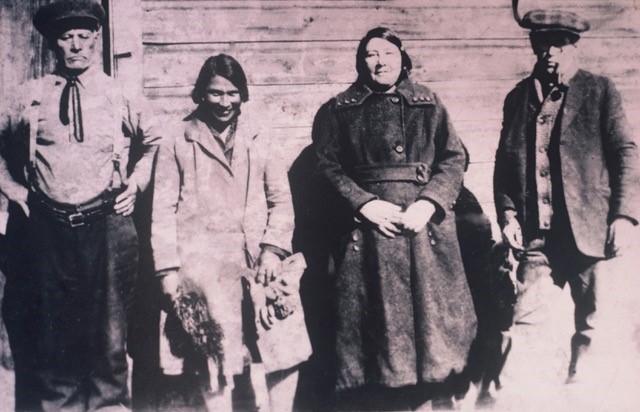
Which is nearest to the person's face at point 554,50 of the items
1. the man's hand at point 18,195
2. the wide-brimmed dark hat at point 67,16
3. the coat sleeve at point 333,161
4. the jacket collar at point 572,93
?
the jacket collar at point 572,93

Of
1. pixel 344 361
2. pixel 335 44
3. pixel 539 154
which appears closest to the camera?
pixel 344 361

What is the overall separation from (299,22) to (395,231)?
56.9 inches

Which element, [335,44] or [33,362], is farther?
[335,44]

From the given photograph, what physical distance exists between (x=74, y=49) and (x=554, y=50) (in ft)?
9.00

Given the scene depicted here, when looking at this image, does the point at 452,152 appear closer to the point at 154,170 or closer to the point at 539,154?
the point at 539,154

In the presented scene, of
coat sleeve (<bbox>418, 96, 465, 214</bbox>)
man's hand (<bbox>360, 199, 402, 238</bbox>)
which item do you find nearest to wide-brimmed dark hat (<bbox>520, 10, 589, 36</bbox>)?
coat sleeve (<bbox>418, 96, 465, 214</bbox>)

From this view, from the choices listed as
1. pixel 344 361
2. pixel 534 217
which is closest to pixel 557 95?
pixel 534 217

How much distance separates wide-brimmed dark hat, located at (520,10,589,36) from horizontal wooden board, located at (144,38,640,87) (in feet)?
0.66

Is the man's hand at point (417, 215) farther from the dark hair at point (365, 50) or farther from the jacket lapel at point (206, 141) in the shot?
the jacket lapel at point (206, 141)

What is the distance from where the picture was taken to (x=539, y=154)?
13.5ft

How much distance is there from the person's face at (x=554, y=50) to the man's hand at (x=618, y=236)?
37.4 inches

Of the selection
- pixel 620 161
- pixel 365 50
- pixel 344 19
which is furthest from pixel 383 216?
pixel 620 161

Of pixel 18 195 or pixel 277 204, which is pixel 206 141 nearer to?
pixel 277 204

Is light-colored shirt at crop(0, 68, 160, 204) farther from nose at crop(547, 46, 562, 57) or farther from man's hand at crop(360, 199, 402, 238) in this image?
nose at crop(547, 46, 562, 57)
